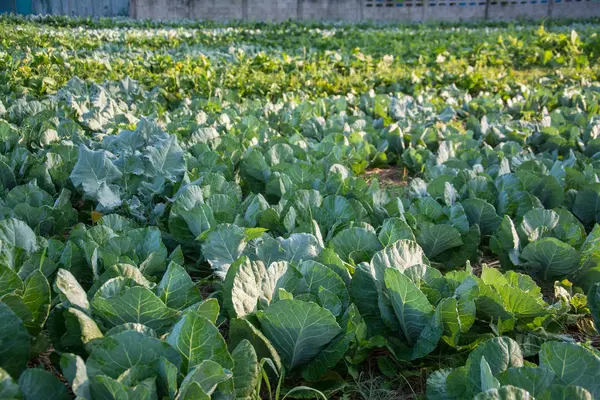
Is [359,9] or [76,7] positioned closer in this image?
[76,7]

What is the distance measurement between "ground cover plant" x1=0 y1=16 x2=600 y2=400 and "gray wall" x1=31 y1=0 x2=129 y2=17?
64.6ft

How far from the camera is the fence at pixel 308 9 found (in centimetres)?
2205

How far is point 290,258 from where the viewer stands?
74.7 inches

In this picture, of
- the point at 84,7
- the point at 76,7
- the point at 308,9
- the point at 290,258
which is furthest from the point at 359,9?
the point at 290,258

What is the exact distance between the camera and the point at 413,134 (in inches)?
165

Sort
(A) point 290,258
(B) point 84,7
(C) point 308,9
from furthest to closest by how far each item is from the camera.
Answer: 1. (C) point 308,9
2. (B) point 84,7
3. (A) point 290,258

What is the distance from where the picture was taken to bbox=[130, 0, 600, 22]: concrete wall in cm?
2188

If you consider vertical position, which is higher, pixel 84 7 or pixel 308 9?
pixel 84 7

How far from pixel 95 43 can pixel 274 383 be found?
885 cm

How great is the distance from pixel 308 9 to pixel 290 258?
22.7 m

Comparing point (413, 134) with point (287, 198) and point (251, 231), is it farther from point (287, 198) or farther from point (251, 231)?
point (251, 231)

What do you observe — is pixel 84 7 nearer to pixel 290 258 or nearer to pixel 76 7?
pixel 76 7

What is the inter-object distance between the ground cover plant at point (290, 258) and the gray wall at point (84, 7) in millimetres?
19704

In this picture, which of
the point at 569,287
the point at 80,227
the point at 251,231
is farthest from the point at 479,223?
the point at 80,227
